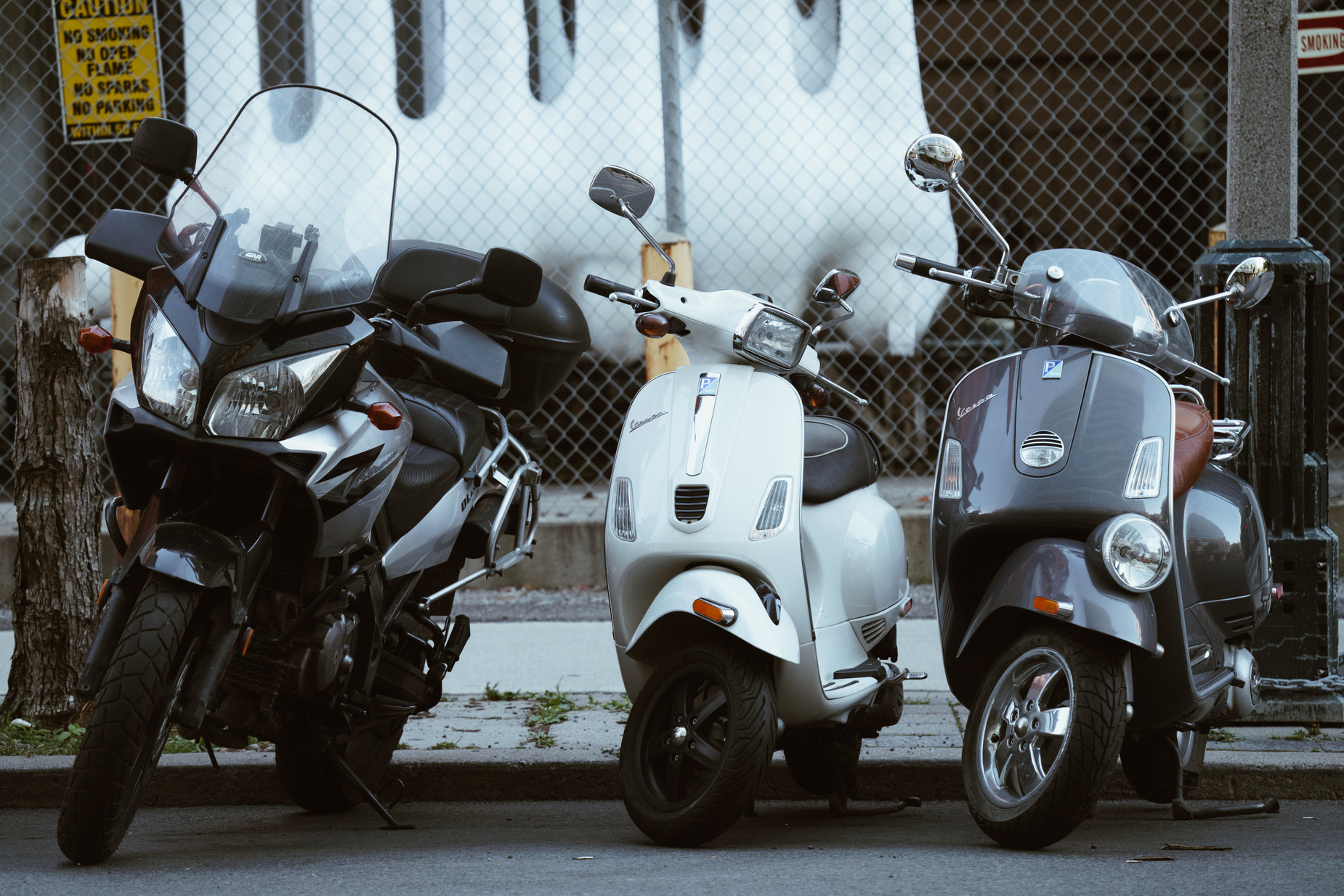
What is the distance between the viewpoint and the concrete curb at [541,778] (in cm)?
371

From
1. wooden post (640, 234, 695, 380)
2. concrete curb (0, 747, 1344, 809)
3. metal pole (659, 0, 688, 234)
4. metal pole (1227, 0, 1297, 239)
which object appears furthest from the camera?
metal pole (659, 0, 688, 234)

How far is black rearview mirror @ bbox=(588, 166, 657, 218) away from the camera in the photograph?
138 inches

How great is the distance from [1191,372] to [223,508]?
2.23 metres

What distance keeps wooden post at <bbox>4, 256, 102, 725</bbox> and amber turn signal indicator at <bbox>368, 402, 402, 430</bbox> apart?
1.77 meters

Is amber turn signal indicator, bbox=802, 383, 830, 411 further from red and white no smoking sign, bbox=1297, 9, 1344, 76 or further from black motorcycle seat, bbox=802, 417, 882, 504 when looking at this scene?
red and white no smoking sign, bbox=1297, 9, 1344, 76

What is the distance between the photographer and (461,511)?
343cm

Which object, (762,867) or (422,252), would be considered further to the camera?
(422,252)

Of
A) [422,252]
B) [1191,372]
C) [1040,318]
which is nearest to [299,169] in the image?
[422,252]

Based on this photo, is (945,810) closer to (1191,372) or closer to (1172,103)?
(1191,372)

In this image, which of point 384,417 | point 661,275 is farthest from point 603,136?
point 384,417

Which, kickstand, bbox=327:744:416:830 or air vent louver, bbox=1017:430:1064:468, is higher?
air vent louver, bbox=1017:430:1064:468

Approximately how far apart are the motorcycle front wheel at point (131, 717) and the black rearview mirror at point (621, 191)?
137 centimetres

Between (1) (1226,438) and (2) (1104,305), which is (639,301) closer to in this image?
A: (2) (1104,305)

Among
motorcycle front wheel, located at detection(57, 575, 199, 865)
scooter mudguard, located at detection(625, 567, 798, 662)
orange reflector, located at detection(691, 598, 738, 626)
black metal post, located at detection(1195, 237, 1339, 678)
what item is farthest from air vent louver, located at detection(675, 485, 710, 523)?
black metal post, located at detection(1195, 237, 1339, 678)
